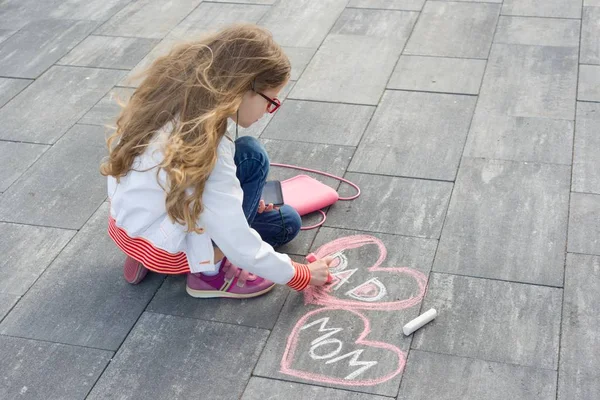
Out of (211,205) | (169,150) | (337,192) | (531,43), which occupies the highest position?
(169,150)

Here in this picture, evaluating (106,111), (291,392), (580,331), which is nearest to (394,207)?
(580,331)

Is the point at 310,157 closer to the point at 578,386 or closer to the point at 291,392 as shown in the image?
the point at 291,392

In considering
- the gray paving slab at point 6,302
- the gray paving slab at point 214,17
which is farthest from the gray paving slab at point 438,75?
the gray paving slab at point 6,302

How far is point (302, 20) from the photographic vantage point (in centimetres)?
589

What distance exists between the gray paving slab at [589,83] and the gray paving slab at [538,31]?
1.16ft

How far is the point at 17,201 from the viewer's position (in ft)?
13.8

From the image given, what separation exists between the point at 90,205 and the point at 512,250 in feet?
6.84

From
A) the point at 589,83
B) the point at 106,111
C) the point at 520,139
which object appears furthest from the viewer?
the point at 106,111

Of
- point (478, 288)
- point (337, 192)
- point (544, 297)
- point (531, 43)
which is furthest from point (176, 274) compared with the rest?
point (531, 43)

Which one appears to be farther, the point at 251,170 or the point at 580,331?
the point at 251,170

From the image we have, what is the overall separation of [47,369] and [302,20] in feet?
11.5

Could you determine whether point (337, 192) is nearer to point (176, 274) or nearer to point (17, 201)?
point (176, 274)

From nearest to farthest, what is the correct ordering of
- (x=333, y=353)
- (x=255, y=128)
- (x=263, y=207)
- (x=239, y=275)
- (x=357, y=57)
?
(x=333, y=353) < (x=239, y=275) < (x=263, y=207) < (x=255, y=128) < (x=357, y=57)

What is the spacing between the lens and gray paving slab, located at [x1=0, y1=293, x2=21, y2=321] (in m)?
3.47
